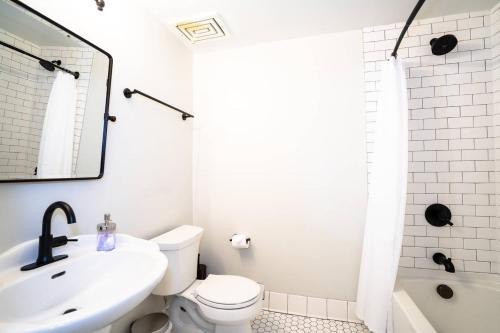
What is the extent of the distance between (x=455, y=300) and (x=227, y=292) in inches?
61.4

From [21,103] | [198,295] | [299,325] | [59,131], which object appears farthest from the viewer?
[299,325]

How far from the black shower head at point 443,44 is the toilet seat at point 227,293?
210 cm

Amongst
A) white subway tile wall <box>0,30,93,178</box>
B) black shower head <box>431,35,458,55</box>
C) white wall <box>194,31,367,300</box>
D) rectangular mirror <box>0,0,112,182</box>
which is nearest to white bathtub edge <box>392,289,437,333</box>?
white wall <box>194,31,367,300</box>

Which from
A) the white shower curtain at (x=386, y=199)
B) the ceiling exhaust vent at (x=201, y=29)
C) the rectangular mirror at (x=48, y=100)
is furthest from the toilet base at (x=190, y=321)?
the ceiling exhaust vent at (x=201, y=29)

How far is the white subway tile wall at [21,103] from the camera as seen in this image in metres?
0.87

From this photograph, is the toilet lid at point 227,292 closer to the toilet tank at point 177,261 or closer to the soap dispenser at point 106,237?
the toilet tank at point 177,261

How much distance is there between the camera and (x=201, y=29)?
1.77 meters

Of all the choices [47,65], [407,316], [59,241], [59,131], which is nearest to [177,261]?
[59,241]

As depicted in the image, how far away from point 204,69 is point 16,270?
1.89 meters

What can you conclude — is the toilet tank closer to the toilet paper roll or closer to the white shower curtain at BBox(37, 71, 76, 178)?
the toilet paper roll

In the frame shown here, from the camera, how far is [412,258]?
1698 mm

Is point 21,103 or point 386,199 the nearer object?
point 21,103

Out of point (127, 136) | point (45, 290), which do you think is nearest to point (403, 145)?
point (127, 136)

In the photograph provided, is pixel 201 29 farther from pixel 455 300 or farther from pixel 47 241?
pixel 455 300
